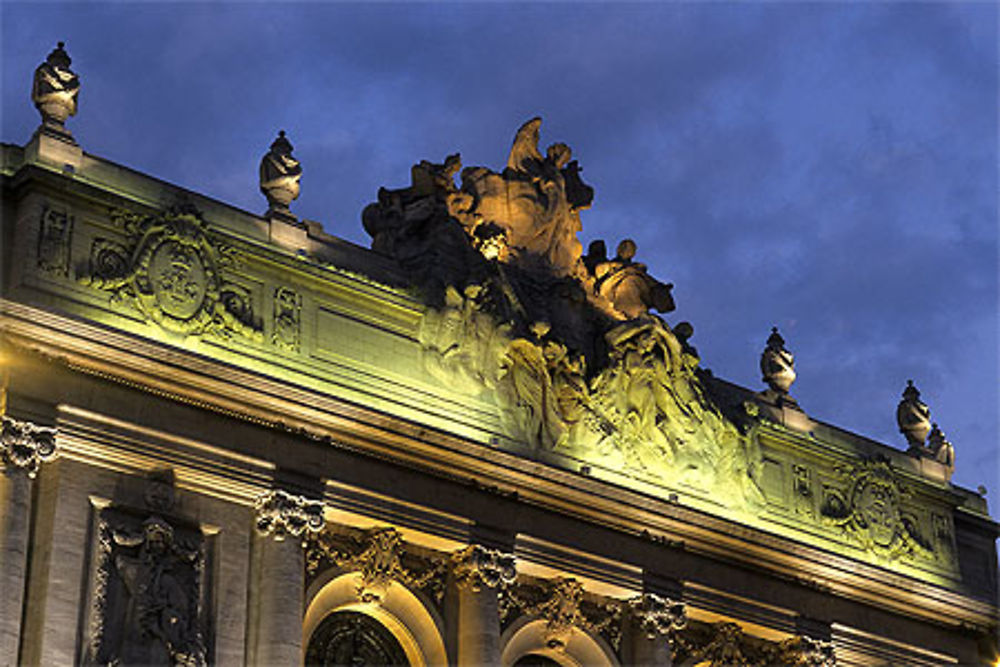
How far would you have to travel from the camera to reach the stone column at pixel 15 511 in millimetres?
22938

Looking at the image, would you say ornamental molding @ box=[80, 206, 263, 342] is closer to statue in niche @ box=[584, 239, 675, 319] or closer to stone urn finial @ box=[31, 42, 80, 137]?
stone urn finial @ box=[31, 42, 80, 137]

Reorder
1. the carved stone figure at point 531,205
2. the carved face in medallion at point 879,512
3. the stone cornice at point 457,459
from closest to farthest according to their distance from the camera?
the stone cornice at point 457,459
the carved stone figure at point 531,205
the carved face in medallion at point 879,512

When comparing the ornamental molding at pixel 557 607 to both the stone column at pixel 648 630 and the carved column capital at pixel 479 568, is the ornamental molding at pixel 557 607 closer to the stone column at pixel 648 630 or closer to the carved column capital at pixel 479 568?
the stone column at pixel 648 630

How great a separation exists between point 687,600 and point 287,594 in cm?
772

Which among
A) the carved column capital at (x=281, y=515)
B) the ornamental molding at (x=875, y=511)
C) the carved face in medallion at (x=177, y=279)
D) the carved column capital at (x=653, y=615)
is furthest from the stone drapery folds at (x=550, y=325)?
the carved face in medallion at (x=177, y=279)

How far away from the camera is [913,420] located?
37.4m

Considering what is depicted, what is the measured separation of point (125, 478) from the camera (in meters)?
24.9

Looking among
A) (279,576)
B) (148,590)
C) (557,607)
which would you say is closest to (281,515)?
(279,576)

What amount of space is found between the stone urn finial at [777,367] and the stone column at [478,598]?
8.92m

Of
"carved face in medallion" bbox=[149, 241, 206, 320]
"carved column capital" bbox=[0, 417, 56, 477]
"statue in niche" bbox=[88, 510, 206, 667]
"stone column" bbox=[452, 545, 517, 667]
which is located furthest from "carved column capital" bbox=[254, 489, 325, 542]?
"carved column capital" bbox=[0, 417, 56, 477]

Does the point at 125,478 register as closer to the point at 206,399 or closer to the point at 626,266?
the point at 206,399

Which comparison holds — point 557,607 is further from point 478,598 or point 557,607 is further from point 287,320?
point 287,320

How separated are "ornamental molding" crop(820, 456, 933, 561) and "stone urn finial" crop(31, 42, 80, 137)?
49.5ft

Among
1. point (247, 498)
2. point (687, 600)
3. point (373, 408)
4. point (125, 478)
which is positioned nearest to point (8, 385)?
point (125, 478)
